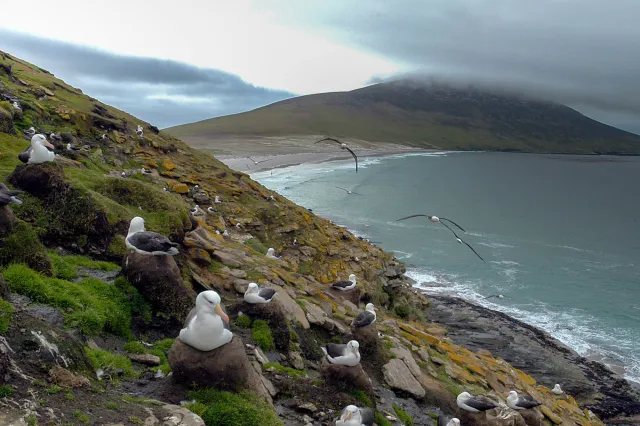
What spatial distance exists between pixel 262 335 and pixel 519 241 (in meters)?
55.4

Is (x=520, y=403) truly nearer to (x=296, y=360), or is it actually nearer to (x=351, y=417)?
(x=296, y=360)

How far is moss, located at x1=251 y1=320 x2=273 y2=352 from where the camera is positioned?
408 inches

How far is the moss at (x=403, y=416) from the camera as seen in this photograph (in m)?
10.9

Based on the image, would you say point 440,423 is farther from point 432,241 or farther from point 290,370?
point 432,241

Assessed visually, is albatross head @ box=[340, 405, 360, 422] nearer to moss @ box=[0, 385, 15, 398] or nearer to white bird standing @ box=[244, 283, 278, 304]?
white bird standing @ box=[244, 283, 278, 304]

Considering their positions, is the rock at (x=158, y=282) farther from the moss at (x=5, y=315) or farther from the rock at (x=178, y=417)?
the rock at (x=178, y=417)

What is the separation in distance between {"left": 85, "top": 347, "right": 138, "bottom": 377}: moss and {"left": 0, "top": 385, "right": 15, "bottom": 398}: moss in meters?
2.11

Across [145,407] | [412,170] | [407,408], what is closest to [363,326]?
[407,408]

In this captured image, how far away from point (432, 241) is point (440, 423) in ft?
156

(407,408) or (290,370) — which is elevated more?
(290,370)

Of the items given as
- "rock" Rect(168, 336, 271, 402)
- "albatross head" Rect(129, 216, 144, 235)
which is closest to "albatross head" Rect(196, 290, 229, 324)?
"rock" Rect(168, 336, 271, 402)

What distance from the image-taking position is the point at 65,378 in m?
5.85

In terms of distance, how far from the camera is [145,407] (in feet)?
20.4

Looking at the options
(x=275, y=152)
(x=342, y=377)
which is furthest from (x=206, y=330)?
(x=275, y=152)
